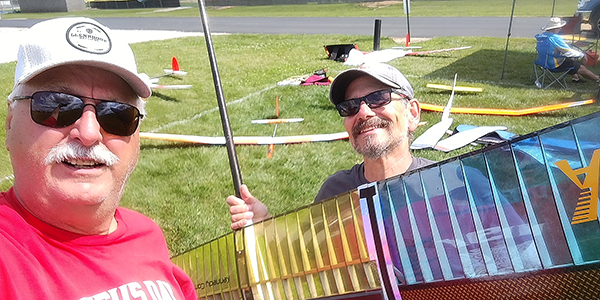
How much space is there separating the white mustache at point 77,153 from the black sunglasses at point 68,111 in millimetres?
58

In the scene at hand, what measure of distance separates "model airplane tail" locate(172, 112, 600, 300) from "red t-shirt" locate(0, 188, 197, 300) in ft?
1.35

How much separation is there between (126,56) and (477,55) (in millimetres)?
12226

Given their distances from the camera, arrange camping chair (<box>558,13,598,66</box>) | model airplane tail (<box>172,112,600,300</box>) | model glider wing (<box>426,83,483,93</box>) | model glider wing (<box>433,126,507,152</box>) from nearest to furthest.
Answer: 1. model airplane tail (<box>172,112,600,300</box>)
2. model glider wing (<box>433,126,507,152</box>)
3. model glider wing (<box>426,83,483,93</box>)
4. camping chair (<box>558,13,598,66</box>)

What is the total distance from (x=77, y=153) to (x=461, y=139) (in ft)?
16.7

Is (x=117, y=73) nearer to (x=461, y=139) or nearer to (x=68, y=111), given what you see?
(x=68, y=111)

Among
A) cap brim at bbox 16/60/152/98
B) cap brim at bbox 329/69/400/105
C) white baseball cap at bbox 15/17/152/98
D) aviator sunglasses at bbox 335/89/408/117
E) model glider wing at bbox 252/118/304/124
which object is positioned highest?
white baseball cap at bbox 15/17/152/98

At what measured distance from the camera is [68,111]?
119cm

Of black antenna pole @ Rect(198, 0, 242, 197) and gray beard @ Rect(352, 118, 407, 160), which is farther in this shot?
gray beard @ Rect(352, 118, 407, 160)

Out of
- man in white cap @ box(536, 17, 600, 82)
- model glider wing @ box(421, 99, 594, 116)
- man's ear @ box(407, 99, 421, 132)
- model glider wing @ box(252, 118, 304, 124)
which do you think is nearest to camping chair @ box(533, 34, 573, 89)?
man in white cap @ box(536, 17, 600, 82)

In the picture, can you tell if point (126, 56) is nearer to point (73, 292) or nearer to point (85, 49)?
point (85, 49)

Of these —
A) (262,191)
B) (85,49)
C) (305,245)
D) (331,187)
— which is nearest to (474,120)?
(262,191)

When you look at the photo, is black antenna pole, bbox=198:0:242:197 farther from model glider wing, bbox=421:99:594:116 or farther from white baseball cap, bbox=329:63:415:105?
model glider wing, bbox=421:99:594:116

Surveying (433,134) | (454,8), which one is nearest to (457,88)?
(433,134)

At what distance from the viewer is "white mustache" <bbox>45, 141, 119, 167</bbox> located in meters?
1.15
